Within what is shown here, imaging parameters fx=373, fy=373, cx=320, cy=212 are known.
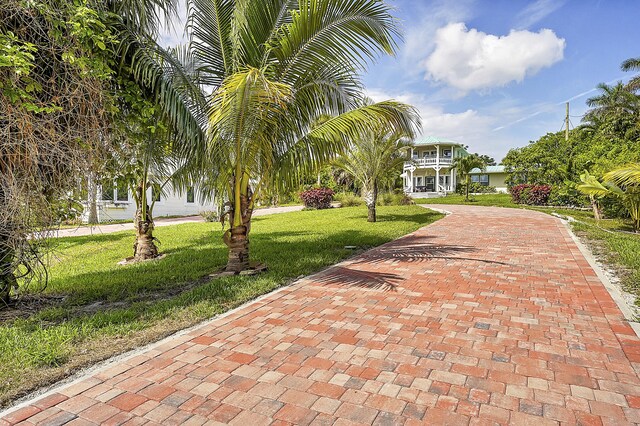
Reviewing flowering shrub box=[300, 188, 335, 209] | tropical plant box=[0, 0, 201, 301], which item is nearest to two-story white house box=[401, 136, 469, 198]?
flowering shrub box=[300, 188, 335, 209]

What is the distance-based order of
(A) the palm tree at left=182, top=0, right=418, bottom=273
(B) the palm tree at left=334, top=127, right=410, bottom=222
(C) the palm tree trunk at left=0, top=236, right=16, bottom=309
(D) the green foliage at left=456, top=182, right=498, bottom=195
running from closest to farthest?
(C) the palm tree trunk at left=0, top=236, right=16, bottom=309, (A) the palm tree at left=182, top=0, right=418, bottom=273, (B) the palm tree at left=334, top=127, right=410, bottom=222, (D) the green foliage at left=456, top=182, right=498, bottom=195

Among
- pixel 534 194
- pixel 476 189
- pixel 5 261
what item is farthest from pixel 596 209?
pixel 476 189

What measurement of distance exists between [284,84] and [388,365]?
4538 mm

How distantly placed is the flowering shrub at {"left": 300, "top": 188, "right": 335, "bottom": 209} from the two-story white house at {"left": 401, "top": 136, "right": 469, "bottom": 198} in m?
19.8

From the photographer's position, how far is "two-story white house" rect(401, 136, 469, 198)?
42.8m

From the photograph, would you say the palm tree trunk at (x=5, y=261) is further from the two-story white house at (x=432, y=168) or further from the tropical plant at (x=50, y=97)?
the two-story white house at (x=432, y=168)

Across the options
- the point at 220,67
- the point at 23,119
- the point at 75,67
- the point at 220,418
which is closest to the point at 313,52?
the point at 220,67

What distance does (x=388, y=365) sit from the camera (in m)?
3.16

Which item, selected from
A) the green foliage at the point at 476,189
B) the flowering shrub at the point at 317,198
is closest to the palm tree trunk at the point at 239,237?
the flowering shrub at the point at 317,198

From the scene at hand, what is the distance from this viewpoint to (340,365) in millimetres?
3178

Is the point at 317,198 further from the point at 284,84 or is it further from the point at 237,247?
the point at 284,84

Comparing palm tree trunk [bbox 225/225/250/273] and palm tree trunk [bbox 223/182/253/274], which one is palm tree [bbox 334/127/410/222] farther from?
palm tree trunk [bbox 225/225/250/273]

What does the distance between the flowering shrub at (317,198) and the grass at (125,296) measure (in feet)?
42.3

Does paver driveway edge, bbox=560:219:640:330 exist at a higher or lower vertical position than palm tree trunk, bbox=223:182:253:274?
lower
